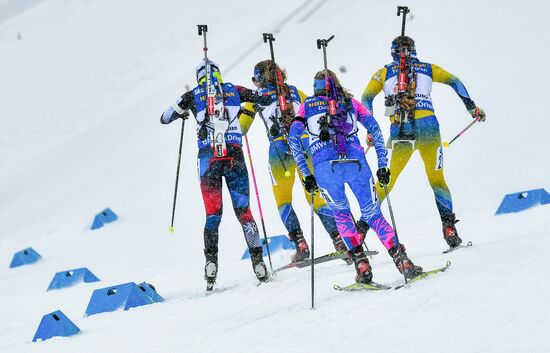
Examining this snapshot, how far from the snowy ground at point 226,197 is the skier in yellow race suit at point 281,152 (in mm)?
732

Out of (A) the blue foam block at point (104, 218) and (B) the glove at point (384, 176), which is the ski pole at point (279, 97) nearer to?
(B) the glove at point (384, 176)

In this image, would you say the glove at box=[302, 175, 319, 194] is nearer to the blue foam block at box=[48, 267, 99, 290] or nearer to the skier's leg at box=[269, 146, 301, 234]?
the skier's leg at box=[269, 146, 301, 234]

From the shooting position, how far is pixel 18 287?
10.1 metres

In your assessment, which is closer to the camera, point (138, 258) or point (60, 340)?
point (60, 340)

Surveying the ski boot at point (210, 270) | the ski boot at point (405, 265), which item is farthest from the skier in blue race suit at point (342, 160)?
the ski boot at point (210, 270)

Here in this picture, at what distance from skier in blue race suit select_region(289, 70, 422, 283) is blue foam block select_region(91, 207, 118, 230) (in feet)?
24.2

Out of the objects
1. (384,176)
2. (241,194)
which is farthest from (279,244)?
(384,176)

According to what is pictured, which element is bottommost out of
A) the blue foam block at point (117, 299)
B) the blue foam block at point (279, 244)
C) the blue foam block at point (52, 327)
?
the blue foam block at point (52, 327)

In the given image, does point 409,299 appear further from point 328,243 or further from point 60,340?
point 328,243

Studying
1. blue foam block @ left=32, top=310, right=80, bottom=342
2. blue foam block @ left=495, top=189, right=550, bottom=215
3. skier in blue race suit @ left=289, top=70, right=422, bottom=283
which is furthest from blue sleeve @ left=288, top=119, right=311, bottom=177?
blue foam block @ left=495, top=189, right=550, bottom=215

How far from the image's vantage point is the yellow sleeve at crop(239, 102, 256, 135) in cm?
848

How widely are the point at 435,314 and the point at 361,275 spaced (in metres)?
1.33

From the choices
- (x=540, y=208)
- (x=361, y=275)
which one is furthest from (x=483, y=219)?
(x=361, y=275)

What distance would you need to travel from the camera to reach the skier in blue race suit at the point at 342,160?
6289 millimetres
